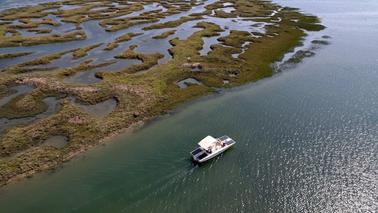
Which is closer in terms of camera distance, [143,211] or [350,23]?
[143,211]

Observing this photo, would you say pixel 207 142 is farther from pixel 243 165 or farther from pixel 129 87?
pixel 129 87

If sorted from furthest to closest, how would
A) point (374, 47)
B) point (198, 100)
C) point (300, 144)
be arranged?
point (374, 47) → point (198, 100) → point (300, 144)

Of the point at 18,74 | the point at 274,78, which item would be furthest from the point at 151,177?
the point at 18,74

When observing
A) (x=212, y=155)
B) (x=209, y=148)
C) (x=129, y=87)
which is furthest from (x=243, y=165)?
(x=129, y=87)

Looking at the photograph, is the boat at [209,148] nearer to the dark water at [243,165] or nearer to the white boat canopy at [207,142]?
the white boat canopy at [207,142]

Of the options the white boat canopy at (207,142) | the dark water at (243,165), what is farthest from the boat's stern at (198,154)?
the dark water at (243,165)

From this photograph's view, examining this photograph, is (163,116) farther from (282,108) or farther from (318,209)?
(318,209)
